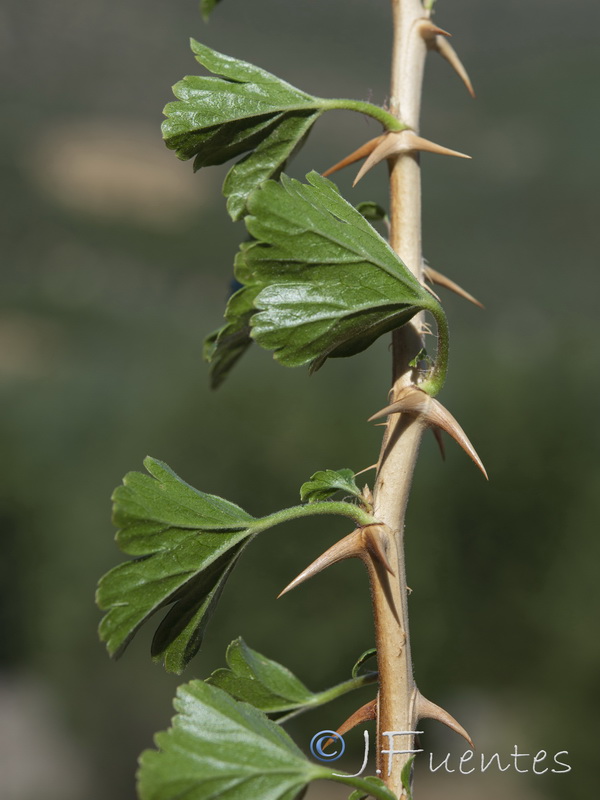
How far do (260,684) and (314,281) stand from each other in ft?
0.69

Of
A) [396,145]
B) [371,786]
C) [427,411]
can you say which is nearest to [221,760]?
[371,786]

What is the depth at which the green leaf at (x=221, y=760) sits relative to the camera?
295 mm

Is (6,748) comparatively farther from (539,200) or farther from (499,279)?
(539,200)

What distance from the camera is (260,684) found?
1.31ft

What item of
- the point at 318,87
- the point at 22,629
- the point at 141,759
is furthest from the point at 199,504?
the point at 318,87

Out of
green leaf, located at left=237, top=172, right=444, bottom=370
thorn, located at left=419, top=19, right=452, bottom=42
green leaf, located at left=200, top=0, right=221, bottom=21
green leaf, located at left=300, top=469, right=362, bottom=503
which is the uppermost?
green leaf, located at left=200, top=0, right=221, bottom=21

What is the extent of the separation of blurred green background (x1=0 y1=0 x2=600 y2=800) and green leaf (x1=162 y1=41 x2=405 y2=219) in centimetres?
5

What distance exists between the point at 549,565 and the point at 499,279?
345 centimetres

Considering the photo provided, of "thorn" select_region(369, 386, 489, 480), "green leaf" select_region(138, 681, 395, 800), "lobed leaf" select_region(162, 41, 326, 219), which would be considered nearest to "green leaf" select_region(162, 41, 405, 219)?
"lobed leaf" select_region(162, 41, 326, 219)

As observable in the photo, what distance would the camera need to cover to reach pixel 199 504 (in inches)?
14.2

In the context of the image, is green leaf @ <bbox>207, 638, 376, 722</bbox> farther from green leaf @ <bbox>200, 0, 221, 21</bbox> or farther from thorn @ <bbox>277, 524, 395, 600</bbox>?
green leaf @ <bbox>200, 0, 221, 21</bbox>

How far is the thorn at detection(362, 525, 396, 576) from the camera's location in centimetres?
31

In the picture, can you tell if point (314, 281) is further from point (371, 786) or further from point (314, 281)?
point (371, 786)

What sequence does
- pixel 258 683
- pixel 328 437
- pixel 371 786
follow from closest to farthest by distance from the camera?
pixel 371 786 < pixel 258 683 < pixel 328 437
